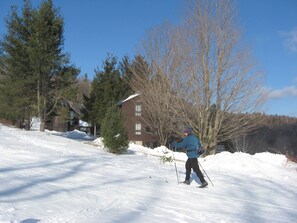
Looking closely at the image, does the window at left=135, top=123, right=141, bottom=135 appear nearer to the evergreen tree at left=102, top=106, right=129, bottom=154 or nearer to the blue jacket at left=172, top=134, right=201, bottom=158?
the evergreen tree at left=102, top=106, right=129, bottom=154

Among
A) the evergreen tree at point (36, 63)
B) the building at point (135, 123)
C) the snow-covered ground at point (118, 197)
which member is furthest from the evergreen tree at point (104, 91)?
the snow-covered ground at point (118, 197)

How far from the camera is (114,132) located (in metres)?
21.4

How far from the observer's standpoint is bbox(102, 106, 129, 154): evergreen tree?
21328 mm

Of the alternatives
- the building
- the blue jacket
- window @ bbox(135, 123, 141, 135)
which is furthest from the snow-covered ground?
window @ bbox(135, 123, 141, 135)

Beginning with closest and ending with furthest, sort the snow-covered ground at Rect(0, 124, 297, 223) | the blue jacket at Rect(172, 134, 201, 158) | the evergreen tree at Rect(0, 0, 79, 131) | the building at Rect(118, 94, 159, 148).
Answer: the snow-covered ground at Rect(0, 124, 297, 223) → the blue jacket at Rect(172, 134, 201, 158) → the evergreen tree at Rect(0, 0, 79, 131) → the building at Rect(118, 94, 159, 148)

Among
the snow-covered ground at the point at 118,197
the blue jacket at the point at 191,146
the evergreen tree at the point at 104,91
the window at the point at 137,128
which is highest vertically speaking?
the evergreen tree at the point at 104,91

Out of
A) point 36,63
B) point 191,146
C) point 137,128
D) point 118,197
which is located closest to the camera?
point 118,197

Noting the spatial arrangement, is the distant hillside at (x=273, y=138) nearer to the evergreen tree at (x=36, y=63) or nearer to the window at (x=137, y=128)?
the window at (x=137, y=128)

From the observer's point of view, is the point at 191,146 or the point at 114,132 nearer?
the point at 191,146

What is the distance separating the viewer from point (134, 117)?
144 feet

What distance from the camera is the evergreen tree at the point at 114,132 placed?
21328mm

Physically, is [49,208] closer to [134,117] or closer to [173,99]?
[173,99]

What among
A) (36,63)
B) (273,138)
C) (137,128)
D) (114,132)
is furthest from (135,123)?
(273,138)

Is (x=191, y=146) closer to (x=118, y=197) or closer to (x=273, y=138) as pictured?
(x=118, y=197)
